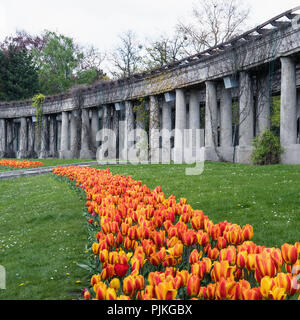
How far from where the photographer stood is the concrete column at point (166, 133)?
2448cm

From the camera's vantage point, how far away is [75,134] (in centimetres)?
3547

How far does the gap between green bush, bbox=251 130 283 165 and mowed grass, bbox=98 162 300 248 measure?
3.53 meters

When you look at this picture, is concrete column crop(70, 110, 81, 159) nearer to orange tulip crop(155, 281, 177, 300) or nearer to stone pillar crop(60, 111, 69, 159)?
stone pillar crop(60, 111, 69, 159)

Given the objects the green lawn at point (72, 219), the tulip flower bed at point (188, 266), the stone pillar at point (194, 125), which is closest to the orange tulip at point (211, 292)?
the tulip flower bed at point (188, 266)

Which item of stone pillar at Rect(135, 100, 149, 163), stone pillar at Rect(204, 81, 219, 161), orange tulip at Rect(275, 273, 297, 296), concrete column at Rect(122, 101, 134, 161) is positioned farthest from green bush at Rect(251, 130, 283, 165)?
orange tulip at Rect(275, 273, 297, 296)

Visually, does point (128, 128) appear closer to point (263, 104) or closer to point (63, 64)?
point (263, 104)

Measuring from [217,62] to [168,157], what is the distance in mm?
7186

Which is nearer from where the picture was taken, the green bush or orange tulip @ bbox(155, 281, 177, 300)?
orange tulip @ bbox(155, 281, 177, 300)

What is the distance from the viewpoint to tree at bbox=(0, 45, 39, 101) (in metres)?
48.4

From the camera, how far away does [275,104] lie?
30141 mm

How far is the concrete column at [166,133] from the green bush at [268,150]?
8544 millimetres

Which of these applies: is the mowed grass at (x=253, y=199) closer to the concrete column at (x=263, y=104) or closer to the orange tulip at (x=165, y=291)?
the orange tulip at (x=165, y=291)

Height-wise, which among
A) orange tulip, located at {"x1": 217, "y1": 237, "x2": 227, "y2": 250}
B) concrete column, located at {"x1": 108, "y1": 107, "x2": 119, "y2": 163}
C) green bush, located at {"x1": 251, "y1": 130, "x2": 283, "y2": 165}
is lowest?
orange tulip, located at {"x1": 217, "y1": 237, "x2": 227, "y2": 250}

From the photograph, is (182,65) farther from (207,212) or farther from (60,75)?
(60,75)
